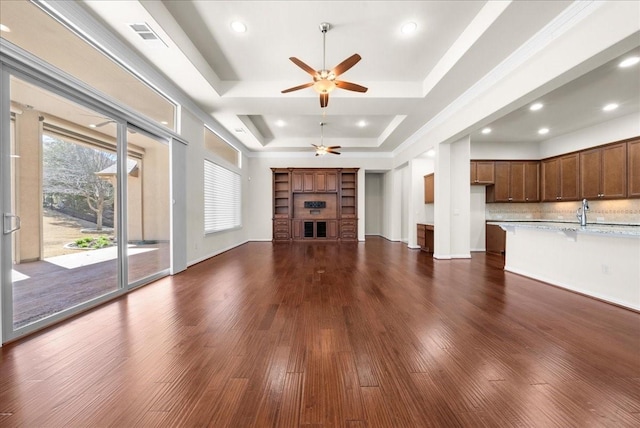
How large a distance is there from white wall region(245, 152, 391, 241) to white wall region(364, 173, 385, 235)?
4.80ft

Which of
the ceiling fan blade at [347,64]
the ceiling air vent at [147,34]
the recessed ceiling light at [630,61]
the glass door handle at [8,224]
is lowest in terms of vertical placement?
the glass door handle at [8,224]

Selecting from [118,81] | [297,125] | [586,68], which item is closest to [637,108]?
[586,68]

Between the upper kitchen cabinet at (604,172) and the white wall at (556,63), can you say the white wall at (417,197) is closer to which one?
the white wall at (556,63)

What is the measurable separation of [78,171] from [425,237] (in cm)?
695

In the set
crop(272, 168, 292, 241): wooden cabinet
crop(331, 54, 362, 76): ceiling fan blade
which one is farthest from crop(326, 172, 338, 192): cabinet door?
crop(331, 54, 362, 76): ceiling fan blade

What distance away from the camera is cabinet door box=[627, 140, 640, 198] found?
5.04 meters

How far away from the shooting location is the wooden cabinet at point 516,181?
7.15 meters

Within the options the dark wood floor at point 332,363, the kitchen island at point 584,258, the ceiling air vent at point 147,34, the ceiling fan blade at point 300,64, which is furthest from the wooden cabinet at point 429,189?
the ceiling air vent at point 147,34

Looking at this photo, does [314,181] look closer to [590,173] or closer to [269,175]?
[269,175]

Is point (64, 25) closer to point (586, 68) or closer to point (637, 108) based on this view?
point (586, 68)

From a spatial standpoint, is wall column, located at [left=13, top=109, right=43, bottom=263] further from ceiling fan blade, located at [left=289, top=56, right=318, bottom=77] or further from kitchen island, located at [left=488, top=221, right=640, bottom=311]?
kitchen island, located at [left=488, top=221, right=640, bottom=311]

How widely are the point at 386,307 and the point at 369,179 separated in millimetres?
8439

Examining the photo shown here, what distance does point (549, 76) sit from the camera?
2.90m

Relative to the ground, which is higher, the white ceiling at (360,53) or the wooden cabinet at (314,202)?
the white ceiling at (360,53)
